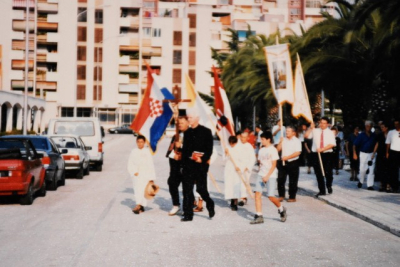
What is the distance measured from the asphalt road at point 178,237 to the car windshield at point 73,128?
1101cm

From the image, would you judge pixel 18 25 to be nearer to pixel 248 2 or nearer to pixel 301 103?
pixel 248 2

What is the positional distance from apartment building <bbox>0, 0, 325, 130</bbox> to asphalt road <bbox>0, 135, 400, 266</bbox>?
251 feet

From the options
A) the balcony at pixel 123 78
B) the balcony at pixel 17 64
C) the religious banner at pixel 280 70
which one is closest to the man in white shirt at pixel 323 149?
the religious banner at pixel 280 70

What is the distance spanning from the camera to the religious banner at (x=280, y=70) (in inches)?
732

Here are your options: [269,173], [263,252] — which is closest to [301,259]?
[263,252]

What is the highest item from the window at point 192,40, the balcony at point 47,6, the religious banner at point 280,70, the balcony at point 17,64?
the balcony at point 47,6

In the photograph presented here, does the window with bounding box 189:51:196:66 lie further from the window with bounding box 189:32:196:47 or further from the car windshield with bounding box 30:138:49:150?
the car windshield with bounding box 30:138:49:150

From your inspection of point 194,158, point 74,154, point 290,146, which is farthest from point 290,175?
point 74,154

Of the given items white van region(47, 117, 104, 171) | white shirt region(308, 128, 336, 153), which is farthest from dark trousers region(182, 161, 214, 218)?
white van region(47, 117, 104, 171)

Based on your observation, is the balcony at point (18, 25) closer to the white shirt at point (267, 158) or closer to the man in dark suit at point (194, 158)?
the man in dark suit at point (194, 158)

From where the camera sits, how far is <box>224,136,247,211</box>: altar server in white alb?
14633 mm

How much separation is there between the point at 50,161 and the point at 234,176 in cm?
579

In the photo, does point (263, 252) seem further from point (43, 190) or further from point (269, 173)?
point (43, 190)

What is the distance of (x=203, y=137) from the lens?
12.7m
